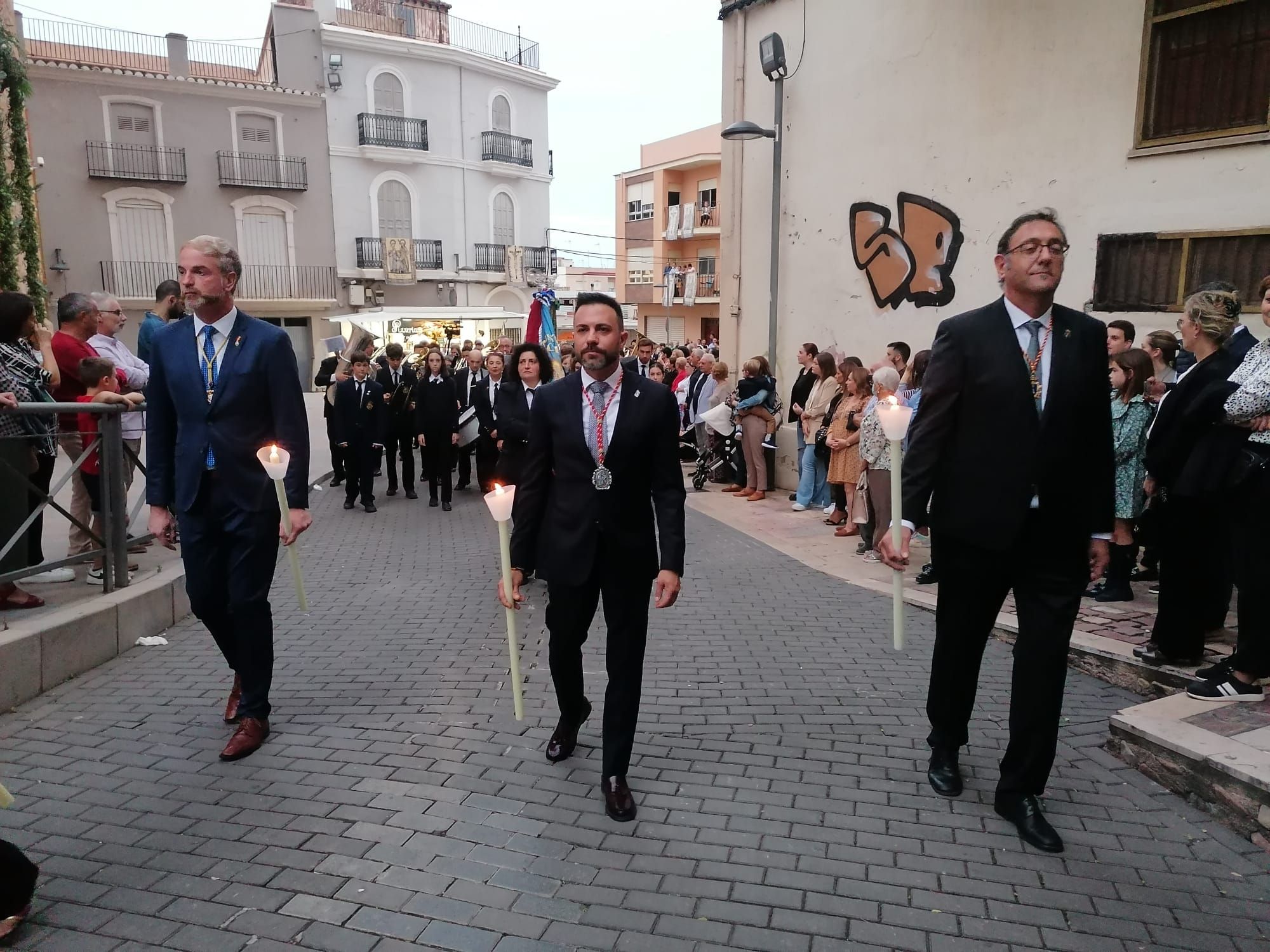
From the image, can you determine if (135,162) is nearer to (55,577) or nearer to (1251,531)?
(55,577)

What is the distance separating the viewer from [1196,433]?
180 inches

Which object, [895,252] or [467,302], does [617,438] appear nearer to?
[895,252]

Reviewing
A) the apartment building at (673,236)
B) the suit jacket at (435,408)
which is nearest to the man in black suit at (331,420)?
the suit jacket at (435,408)

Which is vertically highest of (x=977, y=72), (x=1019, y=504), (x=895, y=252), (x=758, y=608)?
(x=977, y=72)

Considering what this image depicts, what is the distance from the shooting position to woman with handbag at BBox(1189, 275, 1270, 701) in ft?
13.4

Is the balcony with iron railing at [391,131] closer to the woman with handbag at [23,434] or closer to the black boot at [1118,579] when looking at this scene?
the woman with handbag at [23,434]

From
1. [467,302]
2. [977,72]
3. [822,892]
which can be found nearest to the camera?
[822,892]

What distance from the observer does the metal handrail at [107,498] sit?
5211 millimetres

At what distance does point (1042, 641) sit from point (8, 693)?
5026 millimetres

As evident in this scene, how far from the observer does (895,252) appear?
10344mm

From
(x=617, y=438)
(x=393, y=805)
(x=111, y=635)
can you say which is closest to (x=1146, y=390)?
(x=617, y=438)

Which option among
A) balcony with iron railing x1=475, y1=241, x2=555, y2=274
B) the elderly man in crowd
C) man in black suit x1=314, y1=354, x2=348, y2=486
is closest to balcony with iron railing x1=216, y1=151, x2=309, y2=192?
balcony with iron railing x1=475, y1=241, x2=555, y2=274

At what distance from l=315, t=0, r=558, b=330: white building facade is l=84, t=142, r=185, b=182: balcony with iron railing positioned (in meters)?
5.53

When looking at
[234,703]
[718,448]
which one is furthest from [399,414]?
[234,703]
